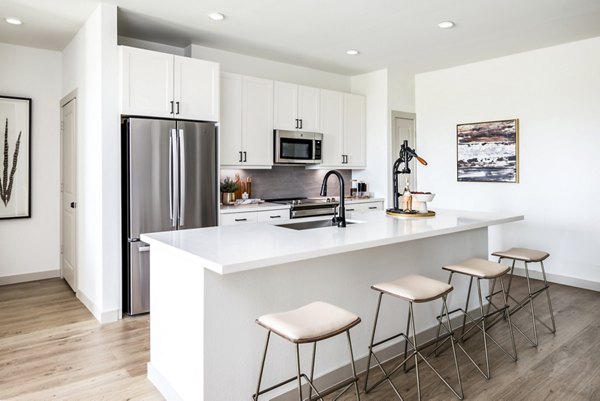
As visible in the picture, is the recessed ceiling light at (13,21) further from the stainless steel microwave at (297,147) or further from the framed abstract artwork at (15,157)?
the stainless steel microwave at (297,147)

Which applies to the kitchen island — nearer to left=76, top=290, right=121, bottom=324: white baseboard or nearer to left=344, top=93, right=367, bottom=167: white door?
left=76, top=290, right=121, bottom=324: white baseboard

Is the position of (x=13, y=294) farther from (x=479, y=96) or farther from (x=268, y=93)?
(x=479, y=96)

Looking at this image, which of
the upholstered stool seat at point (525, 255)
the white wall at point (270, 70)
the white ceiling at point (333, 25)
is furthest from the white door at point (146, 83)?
the upholstered stool seat at point (525, 255)

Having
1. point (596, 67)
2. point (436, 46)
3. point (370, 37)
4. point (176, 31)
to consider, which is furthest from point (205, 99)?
point (596, 67)

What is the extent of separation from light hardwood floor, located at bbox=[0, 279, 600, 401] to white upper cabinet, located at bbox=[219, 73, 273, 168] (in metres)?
1.96

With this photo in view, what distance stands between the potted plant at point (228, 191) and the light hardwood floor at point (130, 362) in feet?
5.02

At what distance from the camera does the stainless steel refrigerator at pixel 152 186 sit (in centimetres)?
364

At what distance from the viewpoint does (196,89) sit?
4043mm

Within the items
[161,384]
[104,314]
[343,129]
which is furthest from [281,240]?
[343,129]

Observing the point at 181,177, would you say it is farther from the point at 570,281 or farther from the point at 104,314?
the point at 570,281

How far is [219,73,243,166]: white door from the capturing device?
14.9 feet

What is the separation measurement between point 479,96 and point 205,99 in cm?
351

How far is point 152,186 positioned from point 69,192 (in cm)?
148

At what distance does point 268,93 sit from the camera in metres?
4.94
